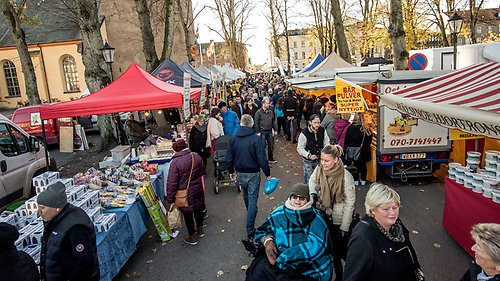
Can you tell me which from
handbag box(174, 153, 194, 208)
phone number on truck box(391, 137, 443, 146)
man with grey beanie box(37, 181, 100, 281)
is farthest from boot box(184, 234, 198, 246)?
phone number on truck box(391, 137, 443, 146)

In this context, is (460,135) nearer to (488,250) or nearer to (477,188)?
(477,188)

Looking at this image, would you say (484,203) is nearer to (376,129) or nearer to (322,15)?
(376,129)

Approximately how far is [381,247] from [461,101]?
2042mm

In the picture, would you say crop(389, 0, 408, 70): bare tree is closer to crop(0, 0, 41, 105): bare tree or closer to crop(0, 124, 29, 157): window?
crop(0, 124, 29, 157): window

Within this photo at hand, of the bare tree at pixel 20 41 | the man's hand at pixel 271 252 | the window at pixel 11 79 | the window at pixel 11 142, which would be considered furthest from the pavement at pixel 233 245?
the window at pixel 11 79

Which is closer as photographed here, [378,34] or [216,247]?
[216,247]

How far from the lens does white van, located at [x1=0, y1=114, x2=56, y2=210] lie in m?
7.30

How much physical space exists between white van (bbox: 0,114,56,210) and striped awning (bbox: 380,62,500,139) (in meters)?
7.36

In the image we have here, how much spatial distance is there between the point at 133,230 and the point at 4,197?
11.5ft

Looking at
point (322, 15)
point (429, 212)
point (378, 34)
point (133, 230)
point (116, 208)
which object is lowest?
point (429, 212)

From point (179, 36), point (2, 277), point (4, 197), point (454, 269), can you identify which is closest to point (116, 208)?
point (2, 277)

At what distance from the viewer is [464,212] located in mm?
5230

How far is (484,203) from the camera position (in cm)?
480

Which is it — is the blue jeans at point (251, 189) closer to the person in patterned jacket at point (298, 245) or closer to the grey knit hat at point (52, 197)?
the person in patterned jacket at point (298, 245)
